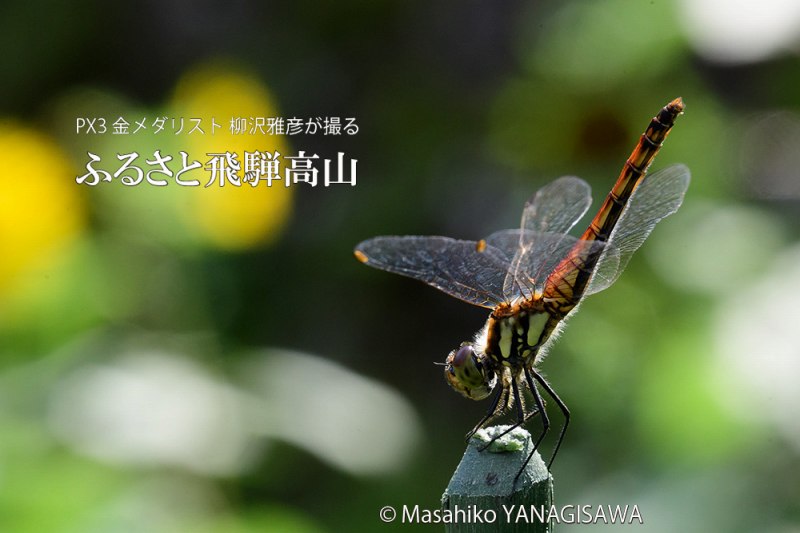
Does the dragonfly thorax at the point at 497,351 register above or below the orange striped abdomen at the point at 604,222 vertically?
below

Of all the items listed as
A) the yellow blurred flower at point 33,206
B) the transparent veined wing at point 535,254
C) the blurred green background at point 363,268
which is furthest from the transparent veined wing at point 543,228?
the yellow blurred flower at point 33,206

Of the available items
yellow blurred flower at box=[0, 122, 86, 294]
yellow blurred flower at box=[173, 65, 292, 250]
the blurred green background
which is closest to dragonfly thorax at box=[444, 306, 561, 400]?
the blurred green background

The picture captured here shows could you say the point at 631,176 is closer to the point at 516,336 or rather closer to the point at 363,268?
the point at 516,336

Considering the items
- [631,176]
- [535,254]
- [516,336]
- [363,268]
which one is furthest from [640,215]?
[363,268]

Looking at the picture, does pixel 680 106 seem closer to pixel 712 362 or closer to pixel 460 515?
pixel 460 515

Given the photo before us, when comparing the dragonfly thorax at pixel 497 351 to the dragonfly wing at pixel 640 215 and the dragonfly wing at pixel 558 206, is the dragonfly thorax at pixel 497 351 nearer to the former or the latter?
the dragonfly wing at pixel 640 215

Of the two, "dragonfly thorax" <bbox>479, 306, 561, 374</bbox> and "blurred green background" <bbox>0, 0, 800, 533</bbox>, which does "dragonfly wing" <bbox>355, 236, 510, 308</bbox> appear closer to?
"dragonfly thorax" <bbox>479, 306, 561, 374</bbox>

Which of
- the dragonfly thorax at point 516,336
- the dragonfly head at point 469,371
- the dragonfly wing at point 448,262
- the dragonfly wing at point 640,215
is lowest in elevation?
the dragonfly head at point 469,371
